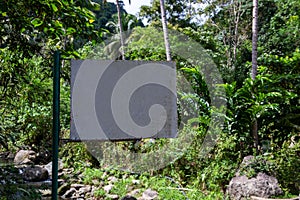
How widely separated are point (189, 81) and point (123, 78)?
5779 millimetres

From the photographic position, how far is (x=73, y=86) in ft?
7.77

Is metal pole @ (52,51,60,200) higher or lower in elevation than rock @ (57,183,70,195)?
higher

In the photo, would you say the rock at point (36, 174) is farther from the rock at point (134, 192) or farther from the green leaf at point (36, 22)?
the green leaf at point (36, 22)

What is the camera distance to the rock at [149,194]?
5166mm

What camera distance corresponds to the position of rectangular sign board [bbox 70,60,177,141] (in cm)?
238

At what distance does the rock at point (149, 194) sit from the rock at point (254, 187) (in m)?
1.03

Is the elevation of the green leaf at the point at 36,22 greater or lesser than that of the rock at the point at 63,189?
greater

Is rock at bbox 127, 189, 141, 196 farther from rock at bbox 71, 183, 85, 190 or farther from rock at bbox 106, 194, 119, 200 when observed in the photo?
rock at bbox 71, 183, 85, 190

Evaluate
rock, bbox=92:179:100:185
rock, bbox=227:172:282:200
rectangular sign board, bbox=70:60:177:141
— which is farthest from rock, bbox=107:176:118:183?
rectangular sign board, bbox=70:60:177:141

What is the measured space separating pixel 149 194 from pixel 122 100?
306 centimetres

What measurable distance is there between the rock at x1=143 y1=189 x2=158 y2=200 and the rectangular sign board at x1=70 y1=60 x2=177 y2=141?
9.10ft

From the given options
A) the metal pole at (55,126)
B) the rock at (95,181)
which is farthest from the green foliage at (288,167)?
the metal pole at (55,126)

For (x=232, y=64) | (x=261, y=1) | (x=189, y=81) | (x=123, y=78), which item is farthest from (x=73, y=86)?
(x=261, y=1)

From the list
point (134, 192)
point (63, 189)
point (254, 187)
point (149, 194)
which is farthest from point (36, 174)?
point (254, 187)
